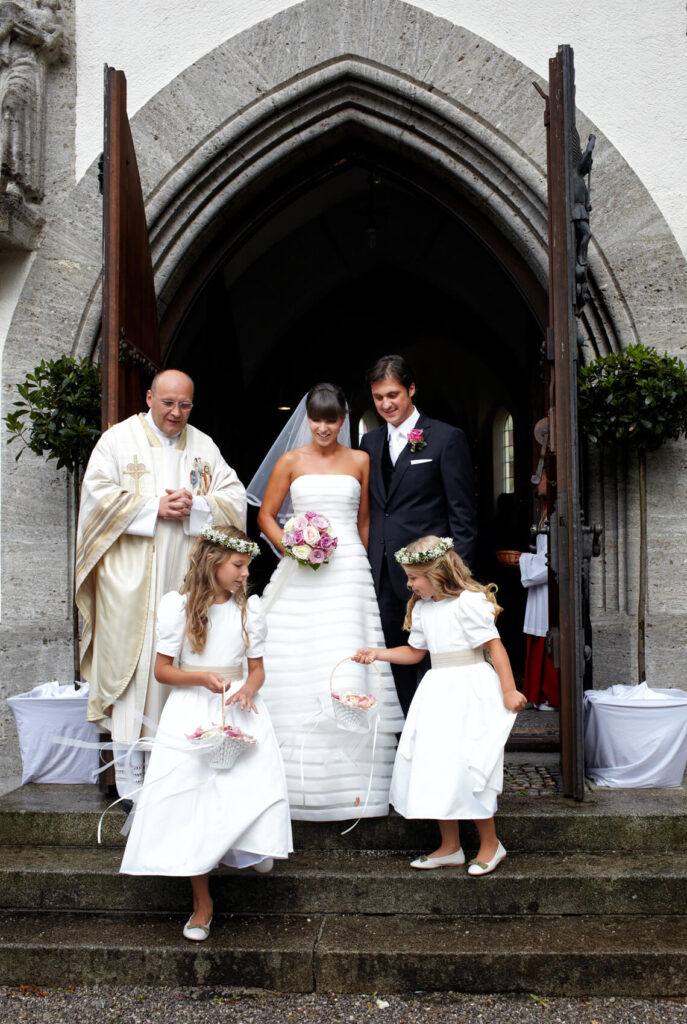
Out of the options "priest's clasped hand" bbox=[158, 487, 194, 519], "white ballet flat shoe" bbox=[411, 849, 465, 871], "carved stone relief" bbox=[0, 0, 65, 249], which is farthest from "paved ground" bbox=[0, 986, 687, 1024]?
"carved stone relief" bbox=[0, 0, 65, 249]

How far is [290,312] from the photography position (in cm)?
1156

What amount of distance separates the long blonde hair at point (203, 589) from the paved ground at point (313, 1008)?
47.7 inches

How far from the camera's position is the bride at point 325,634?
4188 millimetres

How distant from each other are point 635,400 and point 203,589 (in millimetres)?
2555

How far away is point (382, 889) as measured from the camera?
386 cm

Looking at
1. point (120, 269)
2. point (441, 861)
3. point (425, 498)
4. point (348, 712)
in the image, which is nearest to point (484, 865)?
point (441, 861)

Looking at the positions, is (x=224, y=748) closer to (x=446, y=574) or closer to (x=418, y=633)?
(x=418, y=633)

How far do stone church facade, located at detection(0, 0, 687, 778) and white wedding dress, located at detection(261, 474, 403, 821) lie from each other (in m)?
1.73

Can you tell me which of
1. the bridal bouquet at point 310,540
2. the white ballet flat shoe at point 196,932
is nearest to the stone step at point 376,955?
the white ballet flat shoe at point 196,932

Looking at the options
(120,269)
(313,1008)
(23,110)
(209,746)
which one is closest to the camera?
(313,1008)

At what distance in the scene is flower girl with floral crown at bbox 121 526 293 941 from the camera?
353 cm

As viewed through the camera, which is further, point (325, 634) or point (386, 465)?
point (386, 465)

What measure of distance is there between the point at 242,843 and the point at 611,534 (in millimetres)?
2981

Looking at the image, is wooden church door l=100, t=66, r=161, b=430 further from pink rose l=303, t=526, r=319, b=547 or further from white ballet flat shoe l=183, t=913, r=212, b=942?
white ballet flat shoe l=183, t=913, r=212, b=942
